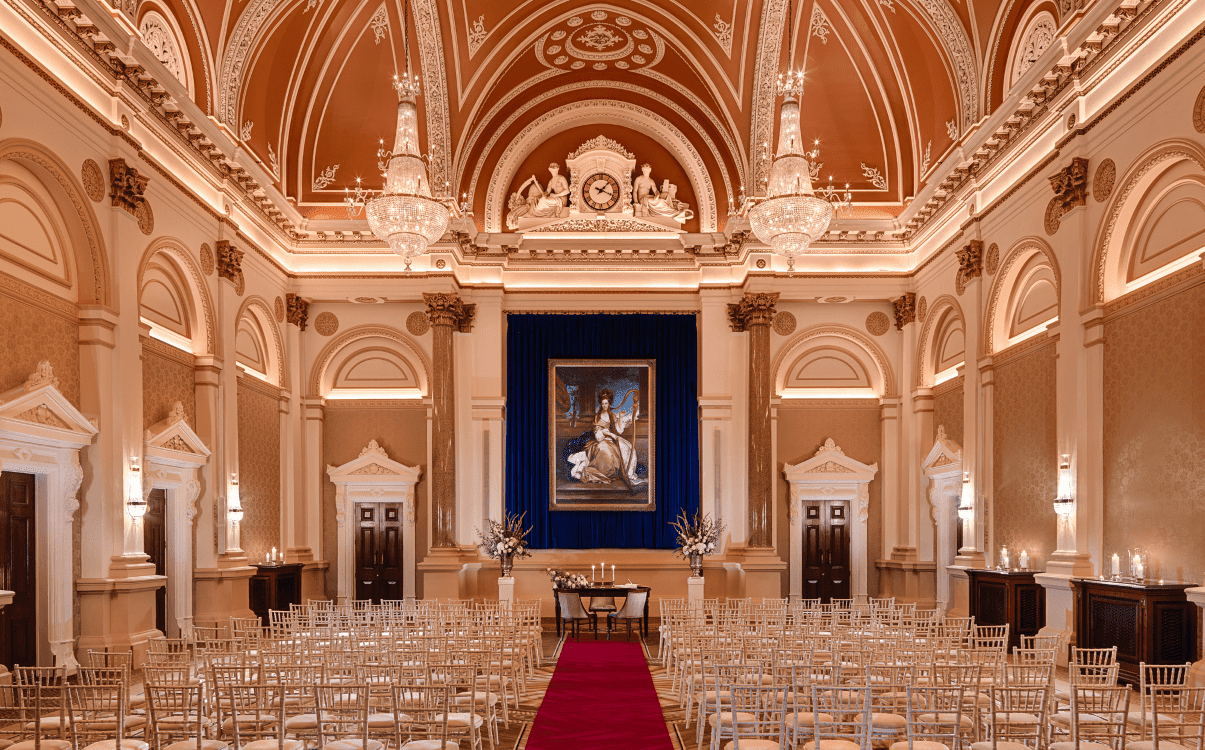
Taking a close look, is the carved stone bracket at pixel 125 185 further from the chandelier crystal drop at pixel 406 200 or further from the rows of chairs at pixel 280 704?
the rows of chairs at pixel 280 704

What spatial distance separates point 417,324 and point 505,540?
5.19 m

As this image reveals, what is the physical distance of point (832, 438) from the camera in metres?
22.7

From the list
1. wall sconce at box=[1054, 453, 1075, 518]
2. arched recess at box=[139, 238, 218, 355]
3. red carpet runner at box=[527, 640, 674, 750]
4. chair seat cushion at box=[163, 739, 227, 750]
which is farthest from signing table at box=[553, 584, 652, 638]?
chair seat cushion at box=[163, 739, 227, 750]

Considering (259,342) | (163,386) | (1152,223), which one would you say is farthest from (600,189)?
(1152,223)

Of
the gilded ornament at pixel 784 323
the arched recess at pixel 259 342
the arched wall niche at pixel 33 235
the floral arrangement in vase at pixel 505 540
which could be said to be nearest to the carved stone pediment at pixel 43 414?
the arched wall niche at pixel 33 235

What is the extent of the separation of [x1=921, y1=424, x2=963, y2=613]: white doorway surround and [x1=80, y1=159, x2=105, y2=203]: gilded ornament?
14.6 meters

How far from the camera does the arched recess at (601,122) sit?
23609 millimetres

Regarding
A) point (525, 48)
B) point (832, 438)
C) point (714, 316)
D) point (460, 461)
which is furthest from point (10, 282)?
point (832, 438)

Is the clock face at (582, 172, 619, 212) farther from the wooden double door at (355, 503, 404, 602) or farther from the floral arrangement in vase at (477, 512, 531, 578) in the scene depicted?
the wooden double door at (355, 503, 404, 602)

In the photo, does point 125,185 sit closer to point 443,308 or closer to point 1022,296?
point 443,308

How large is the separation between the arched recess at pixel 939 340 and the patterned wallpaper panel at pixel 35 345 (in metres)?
14.3

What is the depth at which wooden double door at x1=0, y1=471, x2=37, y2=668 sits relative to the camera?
11.7 meters

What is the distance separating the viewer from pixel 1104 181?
13336 mm

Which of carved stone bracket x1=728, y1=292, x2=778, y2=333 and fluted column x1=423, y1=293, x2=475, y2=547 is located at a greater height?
carved stone bracket x1=728, y1=292, x2=778, y2=333
